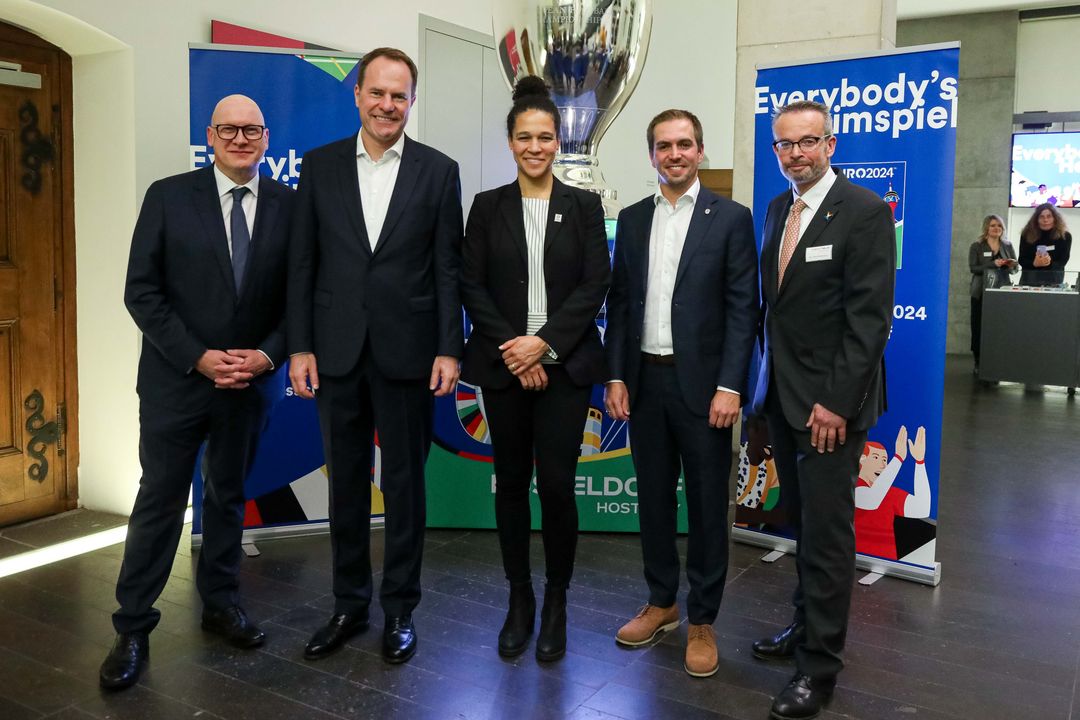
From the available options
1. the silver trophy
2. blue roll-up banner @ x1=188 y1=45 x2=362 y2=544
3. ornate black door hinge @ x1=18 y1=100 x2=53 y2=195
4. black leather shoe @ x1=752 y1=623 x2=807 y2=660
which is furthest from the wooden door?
black leather shoe @ x1=752 y1=623 x2=807 y2=660

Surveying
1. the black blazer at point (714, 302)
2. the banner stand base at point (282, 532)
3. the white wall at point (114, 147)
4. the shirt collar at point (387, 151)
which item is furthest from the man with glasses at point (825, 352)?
the white wall at point (114, 147)

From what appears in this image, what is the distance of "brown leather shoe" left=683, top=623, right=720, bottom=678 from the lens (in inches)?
100

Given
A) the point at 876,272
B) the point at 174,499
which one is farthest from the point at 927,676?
the point at 174,499

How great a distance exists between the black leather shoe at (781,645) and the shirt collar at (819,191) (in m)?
1.16

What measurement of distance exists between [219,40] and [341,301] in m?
2.20

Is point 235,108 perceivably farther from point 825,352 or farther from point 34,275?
point 34,275

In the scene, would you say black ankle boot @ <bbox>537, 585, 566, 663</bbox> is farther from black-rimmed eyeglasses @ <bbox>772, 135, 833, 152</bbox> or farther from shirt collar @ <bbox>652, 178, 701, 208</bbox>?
black-rimmed eyeglasses @ <bbox>772, 135, 833, 152</bbox>

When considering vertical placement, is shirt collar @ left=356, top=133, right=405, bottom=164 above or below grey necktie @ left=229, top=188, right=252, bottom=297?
above

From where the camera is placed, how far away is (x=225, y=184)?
102 inches

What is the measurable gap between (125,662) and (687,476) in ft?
5.04

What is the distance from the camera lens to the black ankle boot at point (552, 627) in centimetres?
262

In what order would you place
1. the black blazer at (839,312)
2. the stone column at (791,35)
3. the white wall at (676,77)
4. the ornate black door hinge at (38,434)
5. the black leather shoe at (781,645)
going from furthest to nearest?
the white wall at (676,77), the stone column at (791,35), the ornate black door hinge at (38,434), the black leather shoe at (781,645), the black blazer at (839,312)

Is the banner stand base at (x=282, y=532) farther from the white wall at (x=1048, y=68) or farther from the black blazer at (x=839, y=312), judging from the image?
the white wall at (x=1048, y=68)

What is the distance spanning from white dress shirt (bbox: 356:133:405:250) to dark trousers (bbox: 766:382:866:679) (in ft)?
3.89
